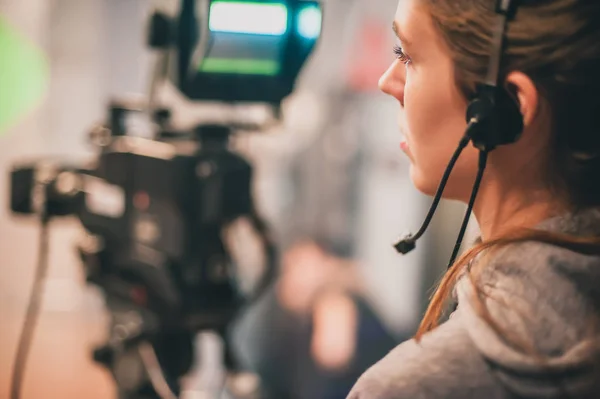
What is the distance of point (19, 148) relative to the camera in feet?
11.4

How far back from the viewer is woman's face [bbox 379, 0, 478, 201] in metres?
0.69

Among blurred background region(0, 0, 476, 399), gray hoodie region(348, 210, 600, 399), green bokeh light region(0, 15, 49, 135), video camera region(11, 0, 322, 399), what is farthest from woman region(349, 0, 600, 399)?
green bokeh light region(0, 15, 49, 135)

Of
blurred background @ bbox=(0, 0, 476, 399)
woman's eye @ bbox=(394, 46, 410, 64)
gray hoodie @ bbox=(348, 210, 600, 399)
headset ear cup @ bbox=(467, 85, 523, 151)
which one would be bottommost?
blurred background @ bbox=(0, 0, 476, 399)

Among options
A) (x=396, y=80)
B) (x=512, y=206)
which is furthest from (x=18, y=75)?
(x=512, y=206)

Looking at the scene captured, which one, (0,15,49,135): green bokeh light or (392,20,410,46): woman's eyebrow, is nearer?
(392,20,410,46): woman's eyebrow

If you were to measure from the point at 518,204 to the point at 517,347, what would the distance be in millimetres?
158

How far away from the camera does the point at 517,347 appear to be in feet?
1.93

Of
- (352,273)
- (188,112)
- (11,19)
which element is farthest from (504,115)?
(352,273)

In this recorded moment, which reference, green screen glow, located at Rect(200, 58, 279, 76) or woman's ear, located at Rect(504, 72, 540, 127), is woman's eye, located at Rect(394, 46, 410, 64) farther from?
green screen glow, located at Rect(200, 58, 279, 76)

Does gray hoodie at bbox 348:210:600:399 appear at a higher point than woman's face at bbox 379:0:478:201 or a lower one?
lower

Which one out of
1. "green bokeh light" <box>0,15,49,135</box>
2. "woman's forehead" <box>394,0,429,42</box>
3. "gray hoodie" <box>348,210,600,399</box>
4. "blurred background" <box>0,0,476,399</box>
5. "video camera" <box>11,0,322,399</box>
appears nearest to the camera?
"gray hoodie" <box>348,210,600,399</box>

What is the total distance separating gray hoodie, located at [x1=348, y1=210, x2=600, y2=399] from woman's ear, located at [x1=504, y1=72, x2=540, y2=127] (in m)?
0.11

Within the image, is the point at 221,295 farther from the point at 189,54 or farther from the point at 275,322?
the point at 275,322

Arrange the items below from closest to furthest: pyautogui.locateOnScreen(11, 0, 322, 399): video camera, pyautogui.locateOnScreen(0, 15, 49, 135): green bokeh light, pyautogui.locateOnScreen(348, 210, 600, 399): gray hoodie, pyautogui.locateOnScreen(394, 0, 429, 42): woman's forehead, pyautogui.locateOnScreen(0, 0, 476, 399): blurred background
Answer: pyautogui.locateOnScreen(348, 210, 600, 399): gray hoodie → pyautogui.locateOnScreen(394, 0, 429, 42): woman's forehead → pyautogui.locateOnScreen(11, 0, 322, 399): video camera → pyautogui.locateOnScreen(0, 0, 476, 399): blurred background → pyautogui.locateOnScreen(0, 15, 49, 135): green bokeh light
